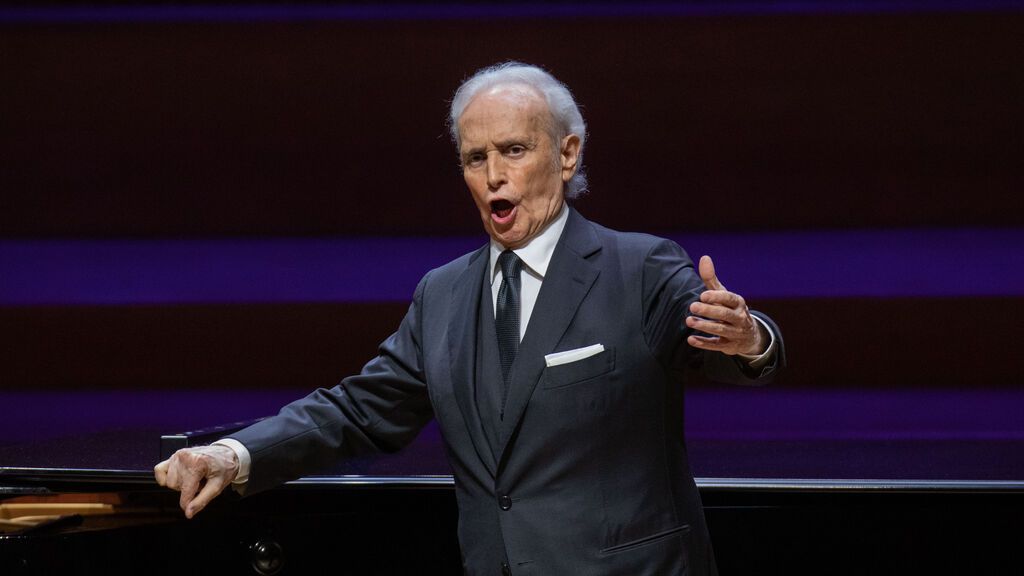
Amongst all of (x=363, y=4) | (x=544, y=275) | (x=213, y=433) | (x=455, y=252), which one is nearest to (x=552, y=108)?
(x=544, y=275)

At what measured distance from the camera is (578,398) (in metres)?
1.38

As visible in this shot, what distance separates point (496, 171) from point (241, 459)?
0.55 m

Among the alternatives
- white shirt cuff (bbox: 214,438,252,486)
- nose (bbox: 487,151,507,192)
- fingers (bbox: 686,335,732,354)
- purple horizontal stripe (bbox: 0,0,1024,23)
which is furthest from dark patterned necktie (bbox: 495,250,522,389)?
purple horizontal stripe (bbox: 0,0,1024,23)

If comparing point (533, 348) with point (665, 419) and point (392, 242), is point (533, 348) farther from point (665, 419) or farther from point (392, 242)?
point (392, 242)

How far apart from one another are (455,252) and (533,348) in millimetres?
2025

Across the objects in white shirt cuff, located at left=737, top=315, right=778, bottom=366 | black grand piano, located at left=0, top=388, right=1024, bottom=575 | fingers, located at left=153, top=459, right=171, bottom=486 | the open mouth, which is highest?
the open mouth

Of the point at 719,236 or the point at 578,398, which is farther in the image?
the point at 719,236

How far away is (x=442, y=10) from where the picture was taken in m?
3.45

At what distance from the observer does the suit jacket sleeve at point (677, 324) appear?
4.25 ft

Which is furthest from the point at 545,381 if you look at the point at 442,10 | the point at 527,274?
the point at 442,10

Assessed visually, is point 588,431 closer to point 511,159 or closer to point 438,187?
point 511,159

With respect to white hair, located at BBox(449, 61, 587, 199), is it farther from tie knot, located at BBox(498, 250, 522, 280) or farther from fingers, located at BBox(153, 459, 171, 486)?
fingers, located at BBox(153, 459, 171, 486)

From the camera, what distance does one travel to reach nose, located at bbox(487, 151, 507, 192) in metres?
1.50

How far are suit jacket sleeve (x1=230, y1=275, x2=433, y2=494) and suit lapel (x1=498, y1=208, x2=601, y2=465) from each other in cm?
25
